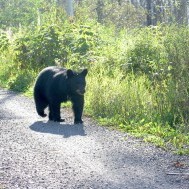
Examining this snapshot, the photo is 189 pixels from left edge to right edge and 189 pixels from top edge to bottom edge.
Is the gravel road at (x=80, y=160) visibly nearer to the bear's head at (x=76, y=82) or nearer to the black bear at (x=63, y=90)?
the black bear at (x=63, y=90)

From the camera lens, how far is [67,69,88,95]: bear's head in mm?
10242

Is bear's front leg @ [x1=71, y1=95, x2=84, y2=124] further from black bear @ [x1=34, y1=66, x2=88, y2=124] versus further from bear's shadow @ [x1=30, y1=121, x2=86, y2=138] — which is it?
bear's shadow @ [x1=30, y1=121, x2=86, y2=138]

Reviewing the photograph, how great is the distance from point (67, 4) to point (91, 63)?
9801 millimetres

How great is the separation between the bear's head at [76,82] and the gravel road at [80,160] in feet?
2.22

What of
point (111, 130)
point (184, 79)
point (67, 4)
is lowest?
point (111, 130)

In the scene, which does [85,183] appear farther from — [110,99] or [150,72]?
[150,72]

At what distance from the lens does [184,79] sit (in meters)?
10.3

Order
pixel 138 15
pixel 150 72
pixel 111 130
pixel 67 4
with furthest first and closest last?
pixel 138 15
pixel 67 4
pixel 150 72
pixel 111 130

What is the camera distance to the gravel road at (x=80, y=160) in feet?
20.4

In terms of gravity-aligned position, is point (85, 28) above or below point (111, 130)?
above

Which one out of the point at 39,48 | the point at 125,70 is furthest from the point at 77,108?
the point at 39,48

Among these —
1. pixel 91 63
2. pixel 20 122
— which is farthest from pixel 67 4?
pixel 20 122

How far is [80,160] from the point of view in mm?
7320

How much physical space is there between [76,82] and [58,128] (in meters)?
1.04
